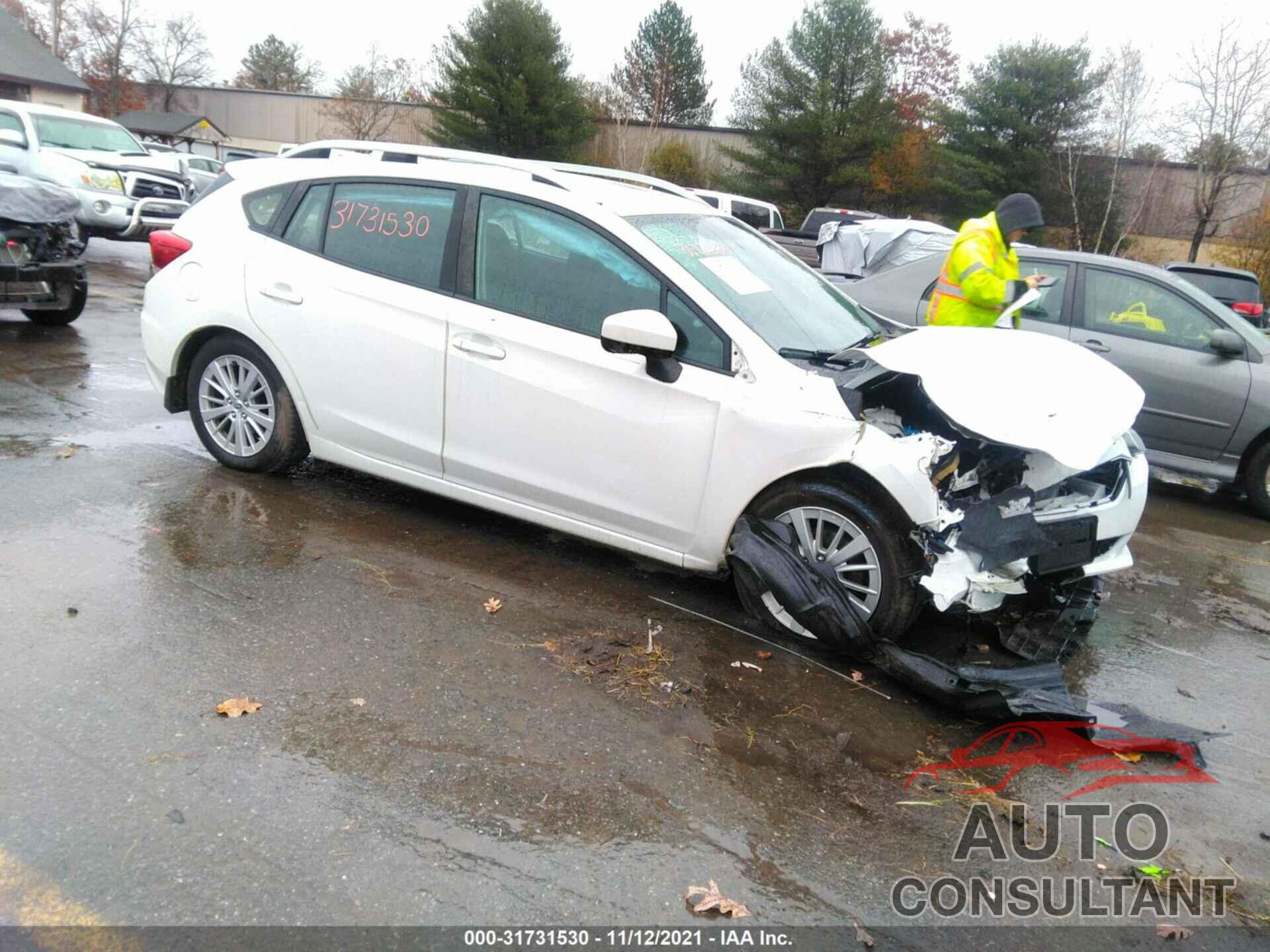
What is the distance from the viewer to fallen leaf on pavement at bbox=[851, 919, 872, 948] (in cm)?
272

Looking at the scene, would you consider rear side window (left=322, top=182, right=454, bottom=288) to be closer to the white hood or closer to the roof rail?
the roof rail

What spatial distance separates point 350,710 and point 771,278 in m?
2.99

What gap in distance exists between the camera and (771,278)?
5090 millimetres

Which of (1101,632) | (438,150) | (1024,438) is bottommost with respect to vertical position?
(1101,632)

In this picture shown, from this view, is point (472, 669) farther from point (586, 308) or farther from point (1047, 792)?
point (1047, 792)

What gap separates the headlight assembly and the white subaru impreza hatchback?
1095 cm

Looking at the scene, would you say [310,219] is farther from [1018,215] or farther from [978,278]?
[1018,215]

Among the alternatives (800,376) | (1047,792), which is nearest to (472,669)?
(800,376)

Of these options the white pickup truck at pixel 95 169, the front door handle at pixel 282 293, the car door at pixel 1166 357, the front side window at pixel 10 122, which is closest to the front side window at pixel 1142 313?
the car door at pixel 1166 357

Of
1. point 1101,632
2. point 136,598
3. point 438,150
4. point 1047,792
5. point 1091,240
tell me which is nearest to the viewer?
point 1047,792

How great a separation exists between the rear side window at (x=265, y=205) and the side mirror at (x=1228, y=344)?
→ 6762mm

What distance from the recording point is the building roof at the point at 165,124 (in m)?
46.1

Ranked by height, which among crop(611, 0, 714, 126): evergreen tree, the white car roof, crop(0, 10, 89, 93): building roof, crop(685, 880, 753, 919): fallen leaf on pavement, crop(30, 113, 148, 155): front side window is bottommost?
crop(685, 880, 753, 919): fallen leaf on pavement

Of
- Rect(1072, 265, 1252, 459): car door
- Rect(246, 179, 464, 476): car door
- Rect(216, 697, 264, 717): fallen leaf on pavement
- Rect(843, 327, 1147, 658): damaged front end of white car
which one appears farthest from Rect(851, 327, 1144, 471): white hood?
Rect(1072, 265, 1252, 459): car door
